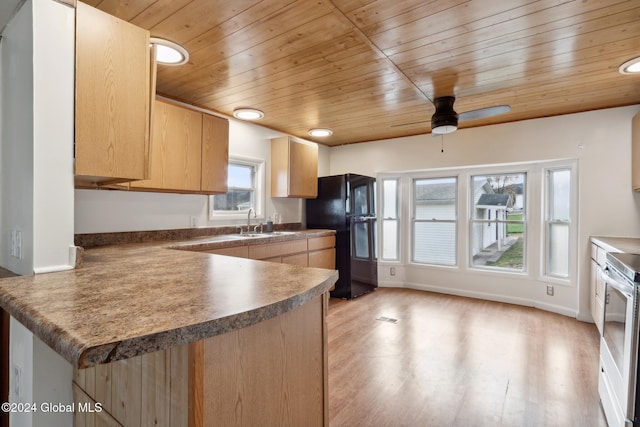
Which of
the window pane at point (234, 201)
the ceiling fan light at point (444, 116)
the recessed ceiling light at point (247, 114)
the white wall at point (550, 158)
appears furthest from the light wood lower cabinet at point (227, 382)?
the white wall at point (550, 158)

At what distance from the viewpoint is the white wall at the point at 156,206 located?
270 cm

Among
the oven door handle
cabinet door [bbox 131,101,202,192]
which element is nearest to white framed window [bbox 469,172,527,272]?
the oven door handle

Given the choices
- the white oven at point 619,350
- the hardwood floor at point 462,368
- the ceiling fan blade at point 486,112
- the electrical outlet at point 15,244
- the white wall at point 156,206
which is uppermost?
the ceiling fan blade at point 486,112

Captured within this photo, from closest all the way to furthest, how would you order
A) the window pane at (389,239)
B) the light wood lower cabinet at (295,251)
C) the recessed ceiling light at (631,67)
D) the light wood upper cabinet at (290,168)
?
1. the recessed ceiling light at (631,67)
2. the light wood lower cabinet at (295,251)
3. the light wood upper cabinet at (290,168)
4. the window pane at (389,239)

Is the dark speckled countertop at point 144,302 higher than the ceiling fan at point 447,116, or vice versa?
the ceiling fan at point 447,116

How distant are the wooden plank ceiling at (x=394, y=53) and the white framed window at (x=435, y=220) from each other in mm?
1507

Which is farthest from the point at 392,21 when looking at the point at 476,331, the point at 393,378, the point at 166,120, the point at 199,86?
the point at 476,331

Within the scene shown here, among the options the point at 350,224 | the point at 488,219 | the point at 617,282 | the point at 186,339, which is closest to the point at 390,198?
the point at 350,224

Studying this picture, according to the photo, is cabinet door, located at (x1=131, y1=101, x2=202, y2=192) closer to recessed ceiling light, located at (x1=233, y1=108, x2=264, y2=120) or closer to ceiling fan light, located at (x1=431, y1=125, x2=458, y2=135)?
recessed ceiling light, located at (x1=233, y1=108, x2=264, y2=120)

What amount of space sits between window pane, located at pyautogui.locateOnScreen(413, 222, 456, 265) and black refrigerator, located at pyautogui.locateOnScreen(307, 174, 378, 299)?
0.75 meters

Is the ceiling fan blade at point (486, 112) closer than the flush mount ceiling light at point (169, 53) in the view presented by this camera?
No

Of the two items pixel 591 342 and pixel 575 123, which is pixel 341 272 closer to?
pixel 591 342

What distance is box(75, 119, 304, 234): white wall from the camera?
270 cm

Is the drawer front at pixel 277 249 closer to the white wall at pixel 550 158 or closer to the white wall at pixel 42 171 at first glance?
the white wall at pixel 550 158
